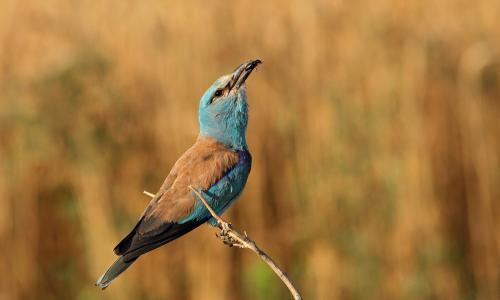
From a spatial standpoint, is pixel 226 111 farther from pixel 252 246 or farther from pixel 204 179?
pixel 252 246

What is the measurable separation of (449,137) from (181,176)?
377 cm

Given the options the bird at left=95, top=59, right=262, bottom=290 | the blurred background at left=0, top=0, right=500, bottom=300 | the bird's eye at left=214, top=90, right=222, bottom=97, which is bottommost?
the blurred background at left=0, top=0, right=500, bottom=300

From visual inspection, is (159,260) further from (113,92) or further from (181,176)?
(181,176)

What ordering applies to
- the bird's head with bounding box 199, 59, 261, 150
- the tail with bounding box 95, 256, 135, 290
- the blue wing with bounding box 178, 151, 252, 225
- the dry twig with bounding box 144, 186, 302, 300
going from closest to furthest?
1. the dry twig with bounding box 144, 186, 302, 300
2. the tail with bounding box 95, 256, 135, 290
3. the blue wing with bounding box 178, 151, 252, 225
4. the bird's head with bounding box 199, 59, 261, 150

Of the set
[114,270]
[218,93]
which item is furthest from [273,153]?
[114,270]

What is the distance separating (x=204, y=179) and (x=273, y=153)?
312cm

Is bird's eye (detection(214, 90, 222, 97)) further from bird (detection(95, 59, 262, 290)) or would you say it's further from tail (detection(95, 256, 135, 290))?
tail (detection(95, 256, 135, 290))

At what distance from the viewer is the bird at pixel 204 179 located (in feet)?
7.03

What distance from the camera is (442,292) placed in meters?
5.36

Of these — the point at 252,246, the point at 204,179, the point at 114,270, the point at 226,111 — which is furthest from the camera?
the point at 226,111

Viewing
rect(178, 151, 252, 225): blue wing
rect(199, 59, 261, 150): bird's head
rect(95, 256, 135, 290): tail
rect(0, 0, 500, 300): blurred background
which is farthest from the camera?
rect(0, 0, 500, 300): blurred background

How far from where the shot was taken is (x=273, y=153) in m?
5.48

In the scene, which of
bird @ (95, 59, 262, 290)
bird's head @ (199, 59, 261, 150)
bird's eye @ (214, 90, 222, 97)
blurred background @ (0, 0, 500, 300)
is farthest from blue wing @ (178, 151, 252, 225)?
blurred background @ (0, 0, 500, 300)

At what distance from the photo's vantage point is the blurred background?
17.1 ft
